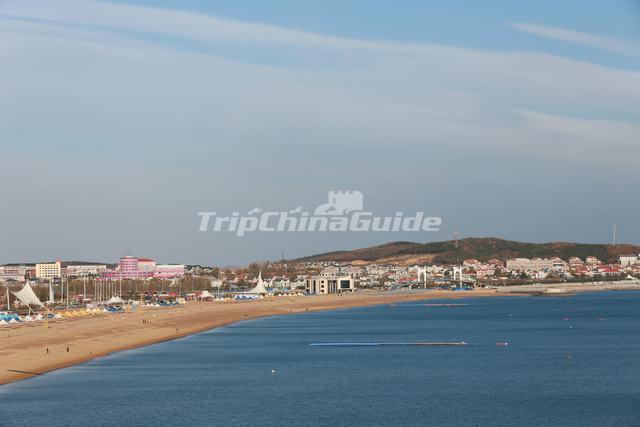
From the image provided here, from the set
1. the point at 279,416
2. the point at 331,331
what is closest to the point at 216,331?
the point at 331,331

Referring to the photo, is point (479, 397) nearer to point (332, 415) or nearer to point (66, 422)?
point (332, 415)

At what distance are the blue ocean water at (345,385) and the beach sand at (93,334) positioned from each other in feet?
6.77

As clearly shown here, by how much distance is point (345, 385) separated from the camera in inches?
1859

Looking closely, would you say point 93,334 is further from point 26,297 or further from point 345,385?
point 26,297

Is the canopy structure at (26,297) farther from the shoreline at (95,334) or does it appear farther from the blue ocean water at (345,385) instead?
the blue ocean water at (345,385)

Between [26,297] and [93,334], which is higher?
[26,297]

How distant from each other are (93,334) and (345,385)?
32.7 m

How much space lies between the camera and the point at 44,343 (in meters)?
63.0

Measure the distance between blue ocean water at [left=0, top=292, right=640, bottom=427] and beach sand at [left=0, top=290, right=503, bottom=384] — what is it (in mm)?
2062

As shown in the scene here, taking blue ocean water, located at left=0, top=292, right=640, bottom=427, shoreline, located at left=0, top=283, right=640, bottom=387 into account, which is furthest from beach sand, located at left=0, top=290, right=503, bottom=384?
blue ocean water, located at left=0, top=292, right=640, bottom=427

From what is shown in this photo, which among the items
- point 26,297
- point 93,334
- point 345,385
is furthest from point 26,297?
point 345,385

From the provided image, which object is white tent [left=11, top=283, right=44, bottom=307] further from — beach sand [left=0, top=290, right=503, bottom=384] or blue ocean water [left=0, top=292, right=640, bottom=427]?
blue ocean water [left=0, top=292, right=640, bottom=427]

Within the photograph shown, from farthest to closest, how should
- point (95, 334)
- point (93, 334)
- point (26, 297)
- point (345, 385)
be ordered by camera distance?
1. point (26, 297)
2. point (95, 334)
3. point (93, 334)
4. point (345, 385)

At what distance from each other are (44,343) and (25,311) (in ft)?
157
